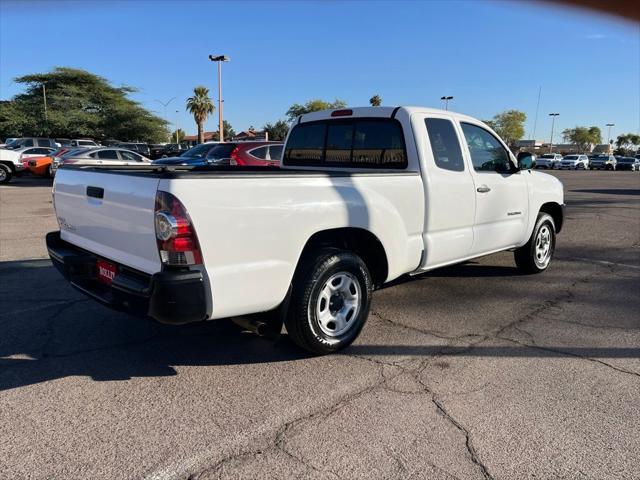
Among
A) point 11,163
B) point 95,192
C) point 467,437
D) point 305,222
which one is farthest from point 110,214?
point 11,163

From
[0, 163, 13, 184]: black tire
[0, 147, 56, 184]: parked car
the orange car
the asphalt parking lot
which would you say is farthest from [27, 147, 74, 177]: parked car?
the asphalt parking lot

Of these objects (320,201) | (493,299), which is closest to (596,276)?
(493,299)

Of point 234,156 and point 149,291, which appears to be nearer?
point 149,291

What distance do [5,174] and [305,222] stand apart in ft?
69.9

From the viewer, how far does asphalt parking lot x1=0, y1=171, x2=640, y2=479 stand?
2.69 m

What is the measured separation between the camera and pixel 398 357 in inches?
158

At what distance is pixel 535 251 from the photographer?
6523mm

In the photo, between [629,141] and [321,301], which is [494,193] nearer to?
[321,301]

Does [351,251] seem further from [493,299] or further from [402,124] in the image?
[493,299]

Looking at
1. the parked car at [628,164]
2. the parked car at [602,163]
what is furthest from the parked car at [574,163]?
the parked car at [628,164]

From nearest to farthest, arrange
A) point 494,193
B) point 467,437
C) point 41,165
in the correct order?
point 467,437, point 494,193, point 41,165

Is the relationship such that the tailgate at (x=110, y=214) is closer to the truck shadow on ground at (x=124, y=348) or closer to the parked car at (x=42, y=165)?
the truck shadow on ground at (x=124, y=348)

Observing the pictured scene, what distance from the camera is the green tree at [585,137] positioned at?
132 metres

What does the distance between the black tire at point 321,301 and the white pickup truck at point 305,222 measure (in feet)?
0.03
